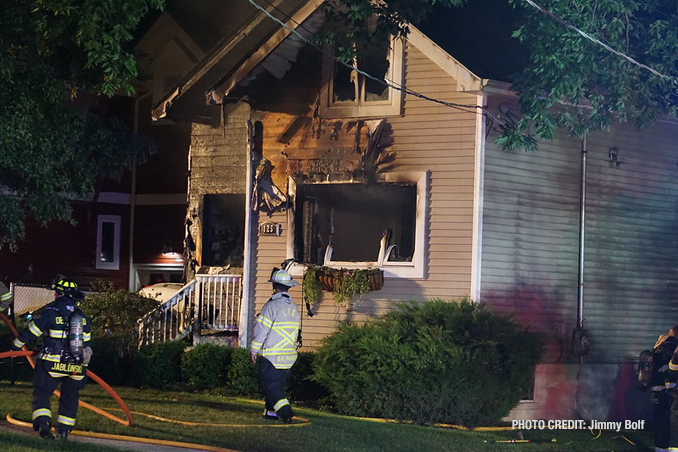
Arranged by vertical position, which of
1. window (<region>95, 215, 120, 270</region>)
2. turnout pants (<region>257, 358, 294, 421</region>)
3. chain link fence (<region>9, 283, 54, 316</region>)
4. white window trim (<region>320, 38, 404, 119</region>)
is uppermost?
white window trim (<region>320, 38, 404, 119</region>)

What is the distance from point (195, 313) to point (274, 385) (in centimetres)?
581

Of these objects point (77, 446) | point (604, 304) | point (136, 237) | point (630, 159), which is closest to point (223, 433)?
point (77, 446)

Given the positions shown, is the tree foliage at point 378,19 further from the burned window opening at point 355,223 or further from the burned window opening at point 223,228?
the burned window opening at point 223,228

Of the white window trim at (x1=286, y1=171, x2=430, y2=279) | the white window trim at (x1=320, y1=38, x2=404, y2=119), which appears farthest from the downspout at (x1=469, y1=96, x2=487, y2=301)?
the white window trim at (x1=320, y1=38, x2=404, y2=119)

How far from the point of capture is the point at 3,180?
616 inches

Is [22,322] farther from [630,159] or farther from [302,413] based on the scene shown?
[630,159]

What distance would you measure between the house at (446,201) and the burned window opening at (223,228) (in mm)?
1693

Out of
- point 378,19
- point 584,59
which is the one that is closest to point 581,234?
point 584,59

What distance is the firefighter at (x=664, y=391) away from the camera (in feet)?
45.4

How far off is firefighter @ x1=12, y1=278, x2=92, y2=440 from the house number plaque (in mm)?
6790

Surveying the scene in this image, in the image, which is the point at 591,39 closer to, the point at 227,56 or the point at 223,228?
the point at 227,56

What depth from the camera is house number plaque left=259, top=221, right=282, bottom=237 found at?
17.3m

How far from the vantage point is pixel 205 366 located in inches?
656

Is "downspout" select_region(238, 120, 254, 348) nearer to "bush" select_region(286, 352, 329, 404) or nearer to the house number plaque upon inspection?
the house number plaque
